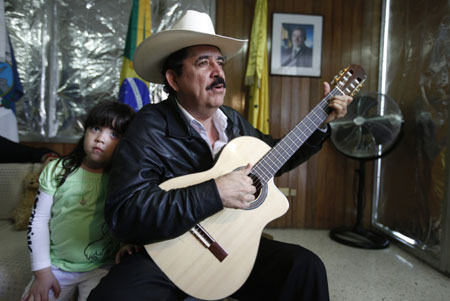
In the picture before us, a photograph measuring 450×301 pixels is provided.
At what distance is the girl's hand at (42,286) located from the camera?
1.02 metres

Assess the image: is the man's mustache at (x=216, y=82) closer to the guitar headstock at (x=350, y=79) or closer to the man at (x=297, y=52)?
the guitar headstock at (x=350, y=79)

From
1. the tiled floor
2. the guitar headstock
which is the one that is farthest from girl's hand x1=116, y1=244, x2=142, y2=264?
the tiled floor

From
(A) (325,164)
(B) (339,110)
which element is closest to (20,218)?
(B) (339,110)

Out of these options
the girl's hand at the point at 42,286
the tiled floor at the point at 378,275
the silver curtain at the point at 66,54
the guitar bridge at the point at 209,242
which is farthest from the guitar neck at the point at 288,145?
the silver curtain at the point at 66,54

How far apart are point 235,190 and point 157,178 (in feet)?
1.07

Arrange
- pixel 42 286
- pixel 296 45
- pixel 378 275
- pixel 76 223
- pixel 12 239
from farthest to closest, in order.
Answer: pixel 296 45, pixel 378 275, pixel 12 239, pixel 76 223, pixel 42 286

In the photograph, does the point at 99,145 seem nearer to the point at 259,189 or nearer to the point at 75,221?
the point at 75,221

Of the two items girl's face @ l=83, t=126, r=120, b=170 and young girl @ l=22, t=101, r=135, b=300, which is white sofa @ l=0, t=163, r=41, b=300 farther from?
girl's face @ l=83, t=126, r=120, b=170

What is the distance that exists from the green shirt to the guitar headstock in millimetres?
1172

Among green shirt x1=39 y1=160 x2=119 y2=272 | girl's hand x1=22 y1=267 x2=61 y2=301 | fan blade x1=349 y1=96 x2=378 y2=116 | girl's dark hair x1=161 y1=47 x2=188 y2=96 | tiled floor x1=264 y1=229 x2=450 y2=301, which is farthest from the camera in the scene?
fan blade x1=349 y1=96 x2=378 y2=116

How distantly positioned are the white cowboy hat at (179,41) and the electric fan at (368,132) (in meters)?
1.41

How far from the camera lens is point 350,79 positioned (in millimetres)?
1213

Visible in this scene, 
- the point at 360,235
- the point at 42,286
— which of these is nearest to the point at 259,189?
the point at 42,286

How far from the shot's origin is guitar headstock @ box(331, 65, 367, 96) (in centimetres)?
121
